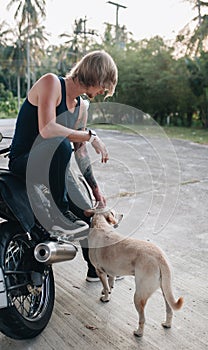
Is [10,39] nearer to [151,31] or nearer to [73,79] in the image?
[151,31]

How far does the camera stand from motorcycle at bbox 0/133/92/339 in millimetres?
1613

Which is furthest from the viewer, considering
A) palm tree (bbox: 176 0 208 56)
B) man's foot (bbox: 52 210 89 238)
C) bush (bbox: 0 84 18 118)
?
bush (bbox: 0 84 18 118)

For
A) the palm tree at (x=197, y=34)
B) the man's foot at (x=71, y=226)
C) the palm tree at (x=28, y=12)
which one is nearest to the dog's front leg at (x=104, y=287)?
the man's foot at (x=71, y=226)

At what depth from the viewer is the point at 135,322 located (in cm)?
193

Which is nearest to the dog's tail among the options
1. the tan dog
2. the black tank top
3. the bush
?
the tan dog

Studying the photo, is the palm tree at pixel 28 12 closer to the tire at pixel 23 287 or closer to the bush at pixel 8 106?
the bush at pixel 8 106

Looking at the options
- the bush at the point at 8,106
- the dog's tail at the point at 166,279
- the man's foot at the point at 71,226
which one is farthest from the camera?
the bush at the point at 8,106

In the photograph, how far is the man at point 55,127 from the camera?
5.61 ft

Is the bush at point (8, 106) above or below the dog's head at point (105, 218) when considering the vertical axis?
above

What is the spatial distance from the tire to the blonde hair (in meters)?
0.84

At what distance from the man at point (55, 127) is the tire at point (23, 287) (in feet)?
0.80

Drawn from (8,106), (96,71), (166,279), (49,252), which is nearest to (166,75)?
(8,106)

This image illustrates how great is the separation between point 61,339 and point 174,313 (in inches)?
27.0

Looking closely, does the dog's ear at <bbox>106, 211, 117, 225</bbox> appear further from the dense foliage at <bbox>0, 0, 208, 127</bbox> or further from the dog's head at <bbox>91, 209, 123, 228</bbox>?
the dense foliage at <bbox>0, 0, 208, 127</bbox>
